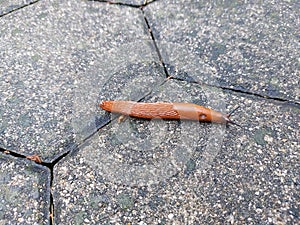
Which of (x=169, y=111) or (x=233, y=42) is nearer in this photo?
(x=169, y=111)

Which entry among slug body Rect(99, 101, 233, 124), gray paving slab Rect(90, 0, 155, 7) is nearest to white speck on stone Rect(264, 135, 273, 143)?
slug body Rect(99, 101, 233, 124)

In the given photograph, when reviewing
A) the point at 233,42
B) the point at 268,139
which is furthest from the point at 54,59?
the point at 268,139

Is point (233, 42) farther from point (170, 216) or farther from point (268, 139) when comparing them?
point (170, 216)

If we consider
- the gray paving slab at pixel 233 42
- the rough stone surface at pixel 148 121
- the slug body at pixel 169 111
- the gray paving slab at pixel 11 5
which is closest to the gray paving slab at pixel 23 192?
the rough stone surface at pixel 148 121

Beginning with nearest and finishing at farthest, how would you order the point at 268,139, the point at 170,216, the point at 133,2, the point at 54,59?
1. the point at 170,216
2. the point at 268,139
3. the point at 54,59
4. the point at 133,2

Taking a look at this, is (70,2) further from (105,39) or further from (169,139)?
(169,139)

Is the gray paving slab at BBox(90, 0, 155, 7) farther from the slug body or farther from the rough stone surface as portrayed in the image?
the slug body
